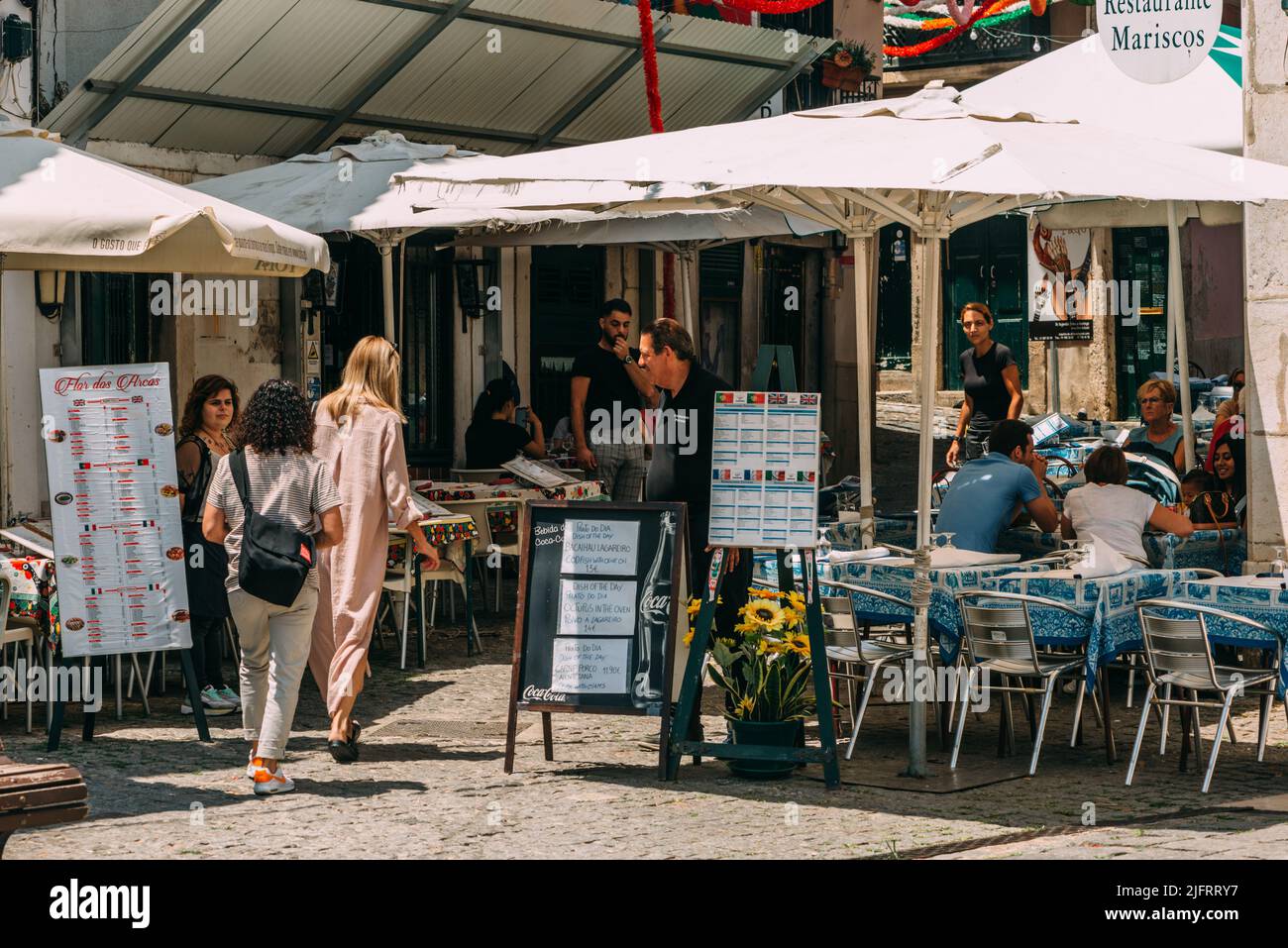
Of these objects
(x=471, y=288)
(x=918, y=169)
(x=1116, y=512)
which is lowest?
(x=1116, y=512)

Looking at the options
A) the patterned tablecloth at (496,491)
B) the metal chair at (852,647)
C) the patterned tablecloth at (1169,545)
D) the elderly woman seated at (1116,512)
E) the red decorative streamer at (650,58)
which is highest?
the red decorative streamer at (650,58)

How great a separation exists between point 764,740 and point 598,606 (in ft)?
2.96

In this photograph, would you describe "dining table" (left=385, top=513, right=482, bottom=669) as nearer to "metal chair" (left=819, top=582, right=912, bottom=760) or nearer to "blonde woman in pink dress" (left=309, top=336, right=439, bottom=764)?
"blonde woman in pink dress" (left=309, top=336, right=439, bottom=764)

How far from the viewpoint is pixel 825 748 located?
7875 mm

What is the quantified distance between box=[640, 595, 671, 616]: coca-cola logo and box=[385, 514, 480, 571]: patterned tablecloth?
10.2 feet

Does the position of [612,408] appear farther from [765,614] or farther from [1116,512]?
[765,614]

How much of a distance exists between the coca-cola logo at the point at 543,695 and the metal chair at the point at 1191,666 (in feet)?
7.94

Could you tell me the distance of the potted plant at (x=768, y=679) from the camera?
26.4 ft

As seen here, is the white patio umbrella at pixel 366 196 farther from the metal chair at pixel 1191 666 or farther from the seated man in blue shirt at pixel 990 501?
the metal chair at pixel 1191 666

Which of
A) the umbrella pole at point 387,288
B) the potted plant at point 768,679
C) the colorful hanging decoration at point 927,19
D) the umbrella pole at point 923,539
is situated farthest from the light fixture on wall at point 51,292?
the colorful hanging decoration at point 927,19

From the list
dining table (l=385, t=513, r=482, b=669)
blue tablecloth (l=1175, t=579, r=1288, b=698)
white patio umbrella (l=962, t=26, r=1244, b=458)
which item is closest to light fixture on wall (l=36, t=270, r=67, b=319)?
dining table (l=385, t=513, r=482, b=669)

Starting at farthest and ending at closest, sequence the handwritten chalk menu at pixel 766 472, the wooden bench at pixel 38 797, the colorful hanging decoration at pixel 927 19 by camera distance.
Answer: the colorful hanging decoration at pixel 927 19
the handwritten chalk menu at pixel 766 472
the wooden bench at pixel 38 797

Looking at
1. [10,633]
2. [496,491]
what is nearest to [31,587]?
[10,633]

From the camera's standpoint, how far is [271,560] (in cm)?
772
